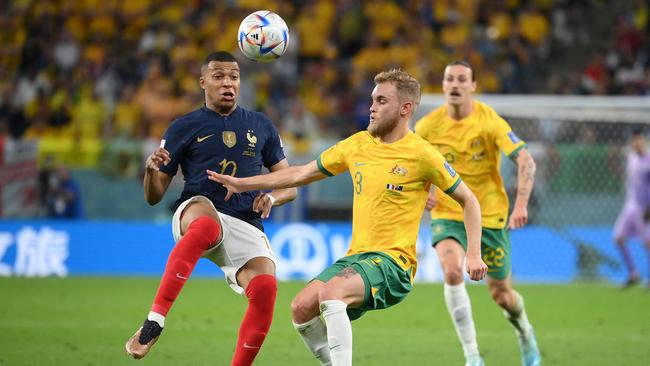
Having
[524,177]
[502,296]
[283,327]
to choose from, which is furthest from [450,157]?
[283,327]

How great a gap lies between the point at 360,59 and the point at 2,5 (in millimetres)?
8430

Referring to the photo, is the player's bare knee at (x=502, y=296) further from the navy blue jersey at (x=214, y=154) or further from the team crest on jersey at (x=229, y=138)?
the team crest on jersey at (x=229, y=138)

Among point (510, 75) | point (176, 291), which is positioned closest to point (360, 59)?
point (510, 75)

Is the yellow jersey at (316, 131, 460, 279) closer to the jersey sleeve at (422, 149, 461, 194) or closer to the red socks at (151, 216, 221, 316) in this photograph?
the jersey sleeve at (422, 149, 461, 194)

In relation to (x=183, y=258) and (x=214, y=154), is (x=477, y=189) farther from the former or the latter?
(x=183, y=258)

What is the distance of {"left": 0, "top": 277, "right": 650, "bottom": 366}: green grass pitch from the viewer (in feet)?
28.7

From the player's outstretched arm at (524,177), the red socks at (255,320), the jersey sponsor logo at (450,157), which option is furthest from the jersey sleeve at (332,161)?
the jersey sponsor logo at (450,157)

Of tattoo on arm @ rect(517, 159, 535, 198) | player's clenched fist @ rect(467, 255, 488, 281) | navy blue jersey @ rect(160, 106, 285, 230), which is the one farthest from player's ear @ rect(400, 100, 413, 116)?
tattoo on arm @ rect(517, 159, 535, 198)

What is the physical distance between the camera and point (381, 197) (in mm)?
6484

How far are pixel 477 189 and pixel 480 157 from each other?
284 mm

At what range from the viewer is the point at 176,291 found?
21.9ft

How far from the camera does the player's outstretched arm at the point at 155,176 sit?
6.90 metres

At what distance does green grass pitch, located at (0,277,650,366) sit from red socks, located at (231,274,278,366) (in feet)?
4.49

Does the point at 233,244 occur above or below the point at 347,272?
above
